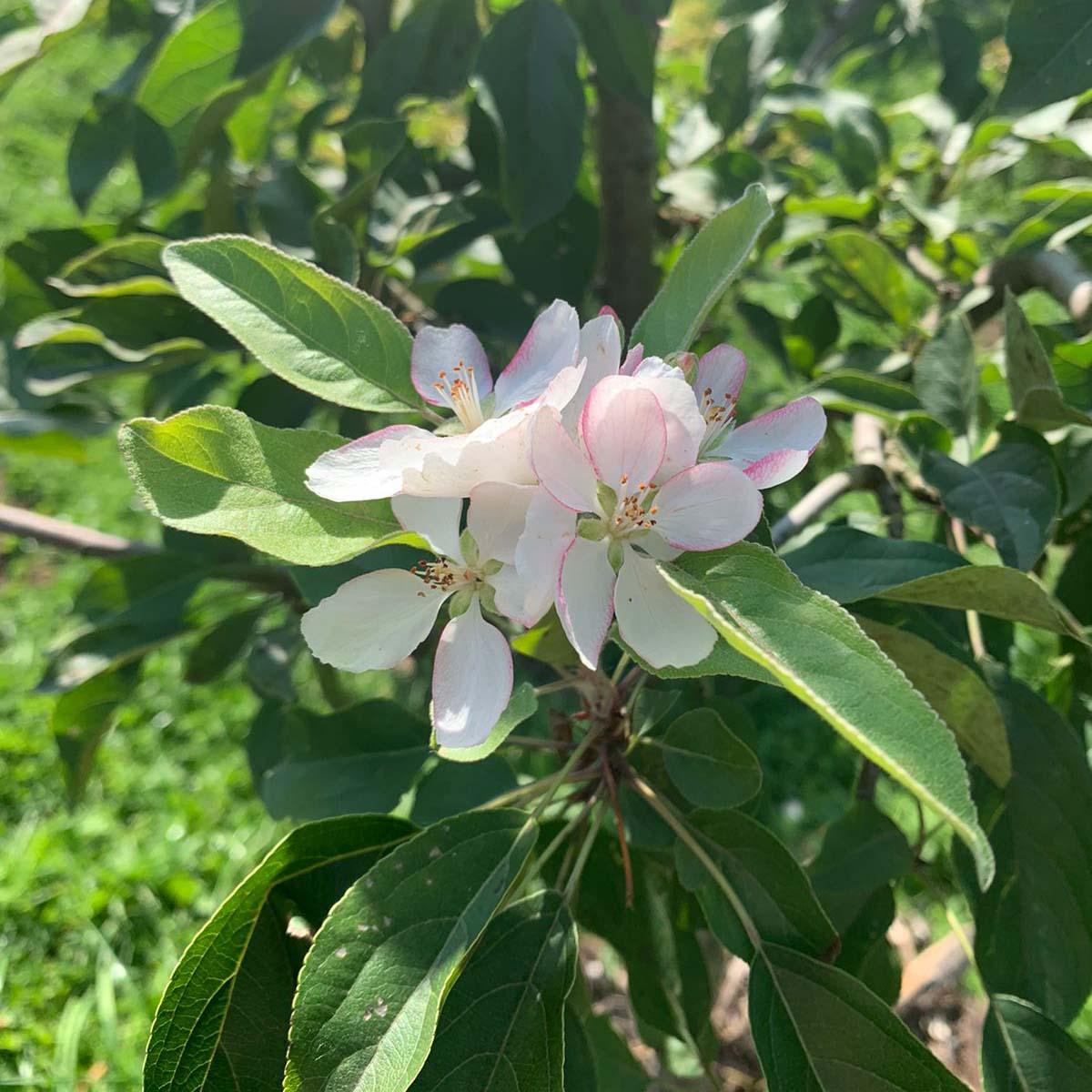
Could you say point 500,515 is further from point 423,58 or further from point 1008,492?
point 423,58

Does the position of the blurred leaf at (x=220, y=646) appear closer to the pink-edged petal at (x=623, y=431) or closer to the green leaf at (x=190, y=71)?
the green leaf at (x=190, y=71)

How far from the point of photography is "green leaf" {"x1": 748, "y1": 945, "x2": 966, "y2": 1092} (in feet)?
1.99

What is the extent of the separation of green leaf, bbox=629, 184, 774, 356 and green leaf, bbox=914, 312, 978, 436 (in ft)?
1.13

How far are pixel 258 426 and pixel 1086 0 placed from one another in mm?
671

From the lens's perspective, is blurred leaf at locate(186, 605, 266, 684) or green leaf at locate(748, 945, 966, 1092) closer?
green leaf at locate(748, 945, 966, 1092)

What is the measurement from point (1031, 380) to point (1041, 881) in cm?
37

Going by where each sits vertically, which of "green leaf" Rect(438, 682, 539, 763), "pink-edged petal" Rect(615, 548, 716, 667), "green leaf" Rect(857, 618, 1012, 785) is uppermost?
"pink-edged petal" Rect(615, 548, 716, 667)

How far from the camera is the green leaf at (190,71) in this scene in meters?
0.83

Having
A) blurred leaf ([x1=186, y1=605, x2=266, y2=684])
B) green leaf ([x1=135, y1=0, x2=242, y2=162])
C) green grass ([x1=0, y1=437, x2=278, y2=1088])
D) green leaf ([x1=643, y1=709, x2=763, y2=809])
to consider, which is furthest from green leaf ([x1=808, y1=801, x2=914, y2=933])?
green grass ([x1=0, y1=437, x2=278, y2=1088])

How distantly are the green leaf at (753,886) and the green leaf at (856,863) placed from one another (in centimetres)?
13

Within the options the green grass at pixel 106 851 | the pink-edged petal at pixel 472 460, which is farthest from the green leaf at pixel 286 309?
the green grass at pixel 106 851

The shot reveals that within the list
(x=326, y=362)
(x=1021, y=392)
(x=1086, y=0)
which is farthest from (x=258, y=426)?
(x=1086, y=0)

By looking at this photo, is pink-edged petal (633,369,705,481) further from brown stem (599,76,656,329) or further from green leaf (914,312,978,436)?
brown stem (599,76,656,329)

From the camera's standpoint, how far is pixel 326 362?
0.61 m
